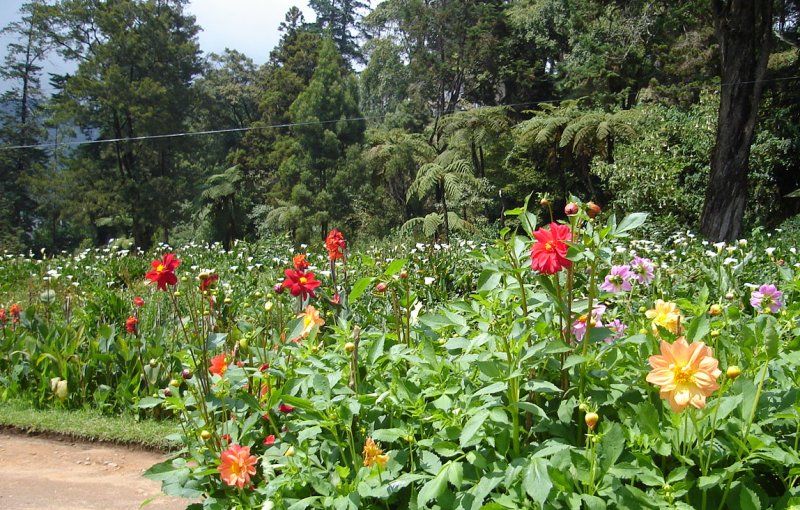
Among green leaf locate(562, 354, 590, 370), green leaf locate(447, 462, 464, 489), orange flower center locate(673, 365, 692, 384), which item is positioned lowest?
green leaf locate(447, 462, 464, 489)

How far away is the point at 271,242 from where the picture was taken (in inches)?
299

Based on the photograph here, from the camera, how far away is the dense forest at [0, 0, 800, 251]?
9188mm

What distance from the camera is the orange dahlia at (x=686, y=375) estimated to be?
3.22 ft

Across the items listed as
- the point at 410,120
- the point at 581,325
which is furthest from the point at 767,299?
the point at 410,120

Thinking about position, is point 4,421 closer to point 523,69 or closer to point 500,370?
point 500,370

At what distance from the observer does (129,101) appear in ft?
64.0

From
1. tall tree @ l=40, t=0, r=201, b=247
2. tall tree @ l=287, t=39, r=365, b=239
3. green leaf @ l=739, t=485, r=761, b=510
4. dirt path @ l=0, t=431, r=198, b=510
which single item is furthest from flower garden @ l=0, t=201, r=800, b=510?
tall tree @ l=40, t=0, r=201, b=247

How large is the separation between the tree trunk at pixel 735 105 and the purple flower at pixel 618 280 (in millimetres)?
5545

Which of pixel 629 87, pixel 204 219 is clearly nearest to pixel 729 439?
pixel 629 87

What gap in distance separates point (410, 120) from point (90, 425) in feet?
54.6

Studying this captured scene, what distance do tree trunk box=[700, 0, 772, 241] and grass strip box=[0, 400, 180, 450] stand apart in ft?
18.8

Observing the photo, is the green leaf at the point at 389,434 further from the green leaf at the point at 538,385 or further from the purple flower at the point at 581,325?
the purple flower at the point at 581,325

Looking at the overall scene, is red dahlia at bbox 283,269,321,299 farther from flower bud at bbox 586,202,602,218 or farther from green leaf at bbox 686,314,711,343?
green leaf at bbox 686,314,711,343

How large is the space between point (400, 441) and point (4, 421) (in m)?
Result: 2.86
